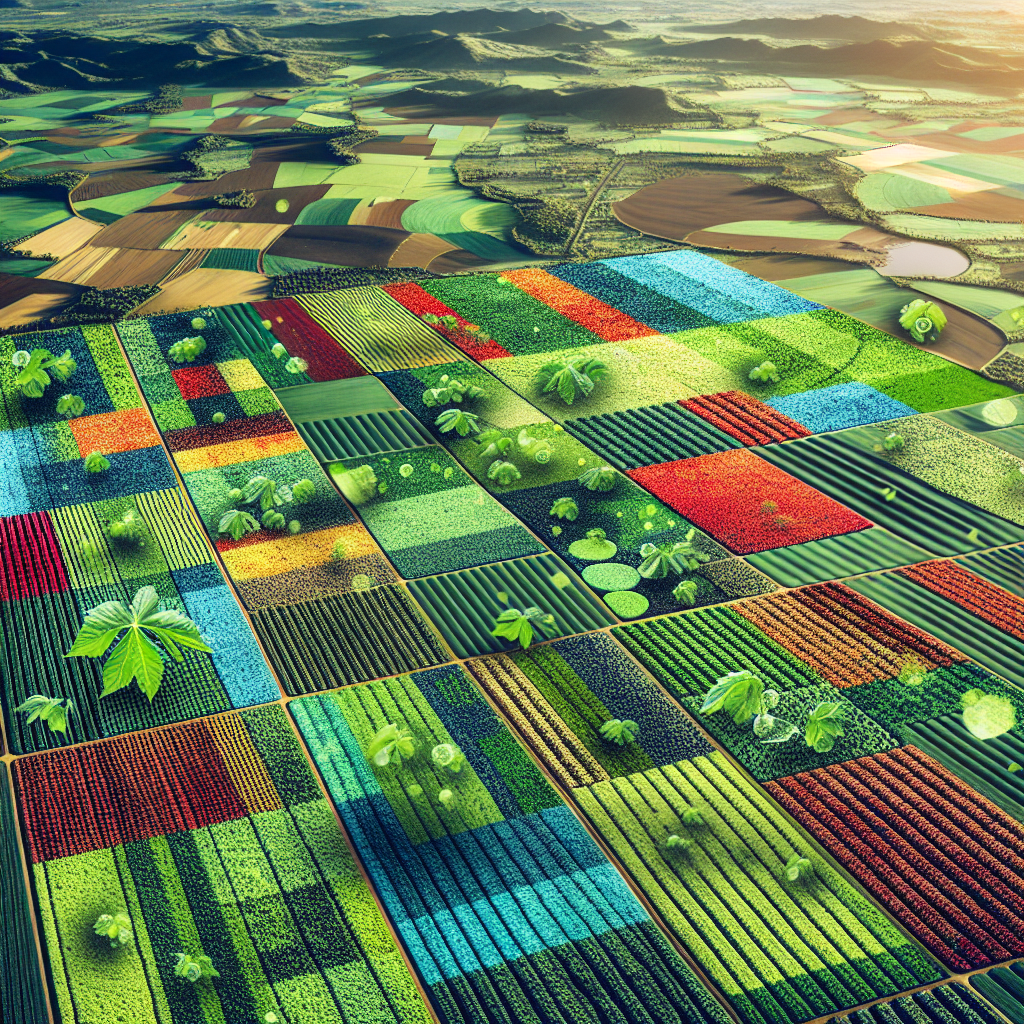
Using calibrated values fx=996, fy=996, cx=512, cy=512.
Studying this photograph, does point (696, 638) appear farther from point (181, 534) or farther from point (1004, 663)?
point (181, 534)

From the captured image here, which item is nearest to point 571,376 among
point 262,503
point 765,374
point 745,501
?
point 765,374

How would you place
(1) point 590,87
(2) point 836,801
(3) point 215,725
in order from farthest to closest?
(1) point 590,87 → (3) point 215,725 → (2) point 836,801

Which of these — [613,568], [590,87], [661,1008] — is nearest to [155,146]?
[590,87]

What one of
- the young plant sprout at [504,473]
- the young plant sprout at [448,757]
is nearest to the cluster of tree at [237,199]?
the young plant sprout at [504,473]

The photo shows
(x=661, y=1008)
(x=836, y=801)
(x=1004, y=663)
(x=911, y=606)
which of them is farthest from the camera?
(x=911, y=606)

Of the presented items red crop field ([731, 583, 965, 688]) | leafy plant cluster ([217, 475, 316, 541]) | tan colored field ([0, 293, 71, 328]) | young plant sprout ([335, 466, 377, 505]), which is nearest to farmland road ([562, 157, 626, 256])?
tan colored field ([0, 293, 71, 328])

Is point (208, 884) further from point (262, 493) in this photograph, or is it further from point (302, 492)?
point (302, 492)

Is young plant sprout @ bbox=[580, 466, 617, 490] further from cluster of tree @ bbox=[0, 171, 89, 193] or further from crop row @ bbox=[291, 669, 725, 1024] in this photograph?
cluster of tree @ bbox=[0, 171, 89, 193]
